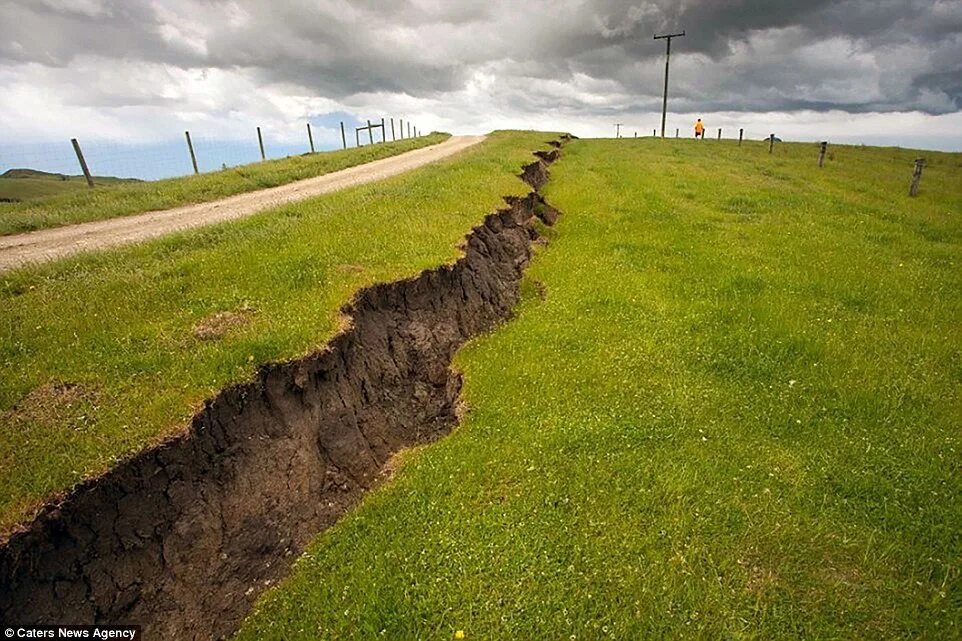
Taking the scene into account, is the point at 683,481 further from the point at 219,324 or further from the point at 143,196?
the point at 143,196

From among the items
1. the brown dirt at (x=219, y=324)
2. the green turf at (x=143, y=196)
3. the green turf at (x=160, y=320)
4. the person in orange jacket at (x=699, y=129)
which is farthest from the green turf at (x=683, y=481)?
the person in orange jacket at (x=699, y=129)

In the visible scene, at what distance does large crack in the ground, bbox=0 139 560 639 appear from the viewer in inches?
228

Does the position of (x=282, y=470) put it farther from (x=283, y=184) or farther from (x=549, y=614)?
(x=283, y=184)

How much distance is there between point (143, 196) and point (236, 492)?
22499mm

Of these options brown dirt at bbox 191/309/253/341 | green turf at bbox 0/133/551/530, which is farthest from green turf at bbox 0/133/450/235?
brown dirt at bbox 191/309/253/341

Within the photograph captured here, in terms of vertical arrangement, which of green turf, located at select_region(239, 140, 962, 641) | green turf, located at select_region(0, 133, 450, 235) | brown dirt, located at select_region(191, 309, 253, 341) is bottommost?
green turf, located at select_region(239, 140, 962, 641)

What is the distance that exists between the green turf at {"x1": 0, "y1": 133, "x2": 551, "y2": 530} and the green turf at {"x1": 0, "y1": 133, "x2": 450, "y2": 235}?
8398 millimetres

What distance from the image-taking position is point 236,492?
7.44 m

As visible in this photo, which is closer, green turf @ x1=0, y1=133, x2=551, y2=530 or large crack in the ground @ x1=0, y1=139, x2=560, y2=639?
large crack in the ground @ x1=0, y1=139, x2=560, y2=639

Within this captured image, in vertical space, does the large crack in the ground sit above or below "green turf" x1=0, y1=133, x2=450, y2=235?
below

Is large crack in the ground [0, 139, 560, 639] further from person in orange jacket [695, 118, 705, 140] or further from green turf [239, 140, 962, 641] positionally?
person in orange jacket [695, 118, 705, 140]

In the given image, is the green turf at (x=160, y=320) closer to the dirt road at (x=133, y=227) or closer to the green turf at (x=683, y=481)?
the dirt road at (x=133, y=227)

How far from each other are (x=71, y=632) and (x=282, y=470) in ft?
9.92

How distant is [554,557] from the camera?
7.14m
